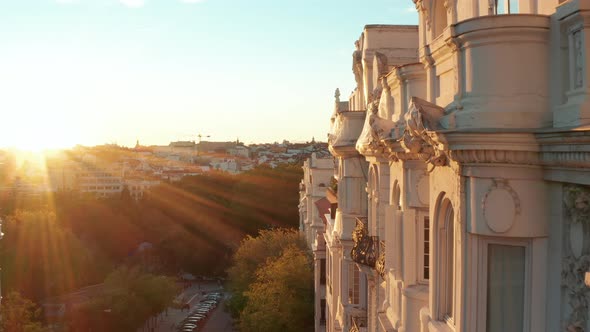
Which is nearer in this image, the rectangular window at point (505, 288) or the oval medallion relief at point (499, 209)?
the oval medallion relief at point (499, 209)

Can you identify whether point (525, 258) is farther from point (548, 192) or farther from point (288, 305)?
point (288, 305)

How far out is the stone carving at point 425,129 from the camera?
25.0 ft

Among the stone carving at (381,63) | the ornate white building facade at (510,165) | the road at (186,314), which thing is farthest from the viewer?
the road at (186,314)

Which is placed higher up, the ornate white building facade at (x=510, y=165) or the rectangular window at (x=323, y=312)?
the ornate white building facade at (x=510, y=165)

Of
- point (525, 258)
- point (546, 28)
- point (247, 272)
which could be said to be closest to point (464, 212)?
point (525, 258)

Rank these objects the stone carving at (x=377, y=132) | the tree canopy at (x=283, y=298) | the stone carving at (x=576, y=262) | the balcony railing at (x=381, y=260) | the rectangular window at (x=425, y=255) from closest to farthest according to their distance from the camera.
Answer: the stone carving at (x=576, y=262), the rectangular window at (x=425, y=255), the stone carving at (x=377, y=132), the balcony railing at (x=381, y=260), the tree canopy at (x=283, y=298)

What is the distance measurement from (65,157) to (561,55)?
17695cm

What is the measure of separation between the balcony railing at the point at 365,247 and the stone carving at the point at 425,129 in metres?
6.31

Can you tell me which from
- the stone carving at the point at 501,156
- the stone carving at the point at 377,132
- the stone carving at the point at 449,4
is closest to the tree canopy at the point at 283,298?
the stone carving at the point at 377,132

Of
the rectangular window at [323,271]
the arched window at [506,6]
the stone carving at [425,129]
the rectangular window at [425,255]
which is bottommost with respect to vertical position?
the rectangular window at [323,271]

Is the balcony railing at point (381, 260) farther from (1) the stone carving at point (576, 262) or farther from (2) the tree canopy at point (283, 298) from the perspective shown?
(2) the tree canopy at point (283, 298)

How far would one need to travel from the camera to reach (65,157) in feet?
557

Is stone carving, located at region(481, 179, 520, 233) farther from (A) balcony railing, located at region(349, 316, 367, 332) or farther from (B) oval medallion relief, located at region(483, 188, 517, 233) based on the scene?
(A) balcony railing, located at region(349, 316, 367, 332)

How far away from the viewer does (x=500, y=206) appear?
6.67 metres
